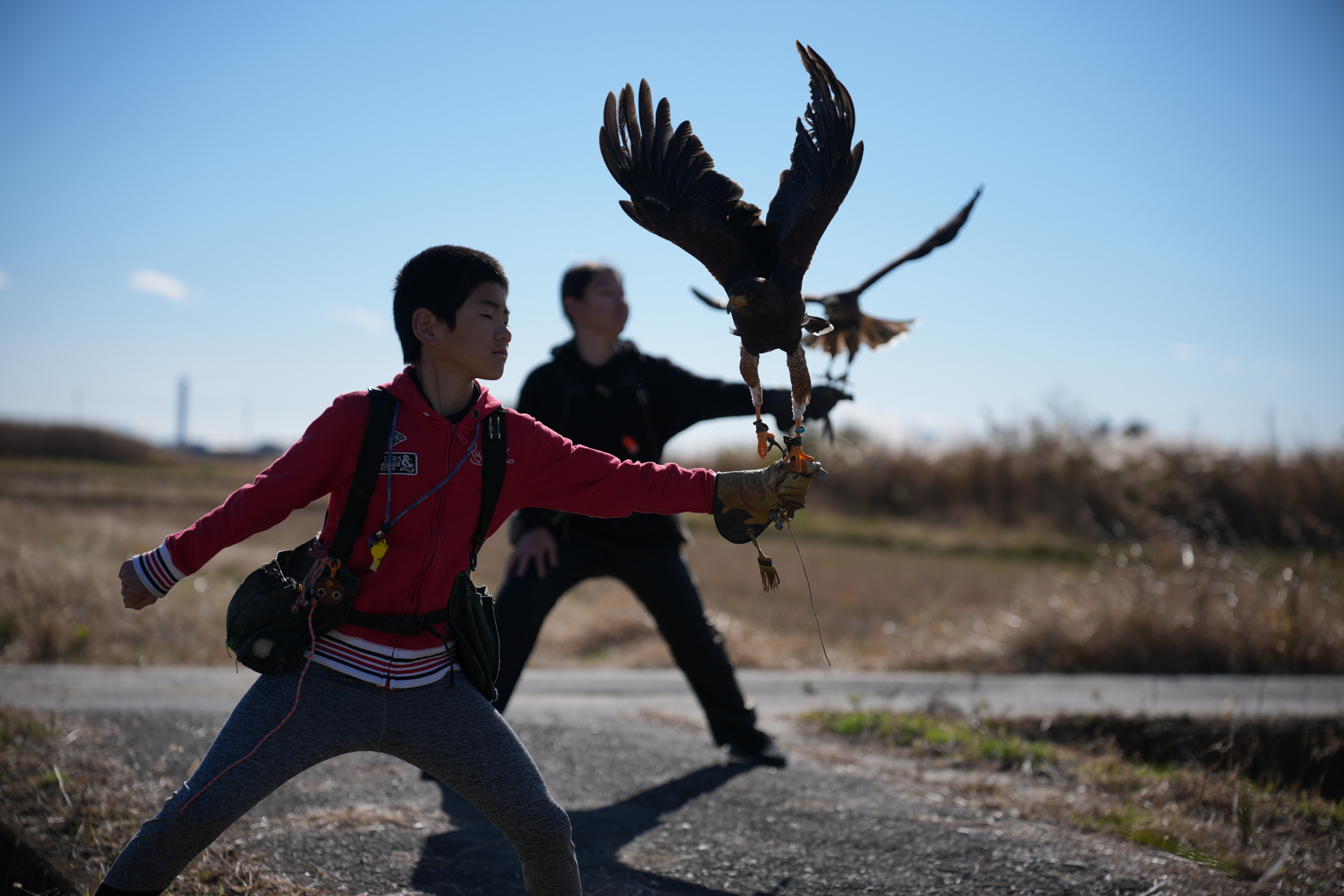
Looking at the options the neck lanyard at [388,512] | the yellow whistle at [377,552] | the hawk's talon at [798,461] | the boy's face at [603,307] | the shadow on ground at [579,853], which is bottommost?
the shadow on ground at [579,853]

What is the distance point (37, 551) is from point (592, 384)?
→ 265 inches

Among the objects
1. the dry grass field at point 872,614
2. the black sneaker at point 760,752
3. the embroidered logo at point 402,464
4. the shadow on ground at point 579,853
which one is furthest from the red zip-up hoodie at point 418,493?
the dry grass field at point 872,614

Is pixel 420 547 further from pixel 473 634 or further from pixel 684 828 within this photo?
pixel 684 828

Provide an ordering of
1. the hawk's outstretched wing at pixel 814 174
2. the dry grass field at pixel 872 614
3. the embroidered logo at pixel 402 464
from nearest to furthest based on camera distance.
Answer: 1. the embroidered logo at pixel 402 464
2. the hawk's outstretched wing at pixel 814 174
3. the dry grass field at pixel 872 614

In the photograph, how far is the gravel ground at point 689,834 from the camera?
10.5ft

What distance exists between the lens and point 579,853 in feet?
11.2

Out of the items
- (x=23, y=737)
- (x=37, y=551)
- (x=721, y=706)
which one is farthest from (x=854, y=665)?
(x=37, y=551)

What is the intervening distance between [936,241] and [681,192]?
1.52 metres

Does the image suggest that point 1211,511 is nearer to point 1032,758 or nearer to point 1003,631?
point 1003,631

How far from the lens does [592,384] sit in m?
4.34

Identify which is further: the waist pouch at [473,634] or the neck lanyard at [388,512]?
the waist pouch at [473,634]

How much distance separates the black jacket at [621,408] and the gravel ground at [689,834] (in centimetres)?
114

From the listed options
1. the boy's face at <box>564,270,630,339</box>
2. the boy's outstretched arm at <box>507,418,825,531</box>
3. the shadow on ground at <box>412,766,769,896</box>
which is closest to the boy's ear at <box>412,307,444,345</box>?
the boy's outstretched arm at <box>507,418,825,531</box>

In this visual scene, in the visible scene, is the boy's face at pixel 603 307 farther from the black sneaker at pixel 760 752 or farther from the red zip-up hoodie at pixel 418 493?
the black sneaker at pixel 760 752
